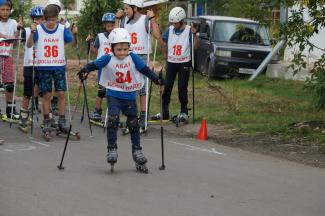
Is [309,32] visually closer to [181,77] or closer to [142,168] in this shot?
[181,77]

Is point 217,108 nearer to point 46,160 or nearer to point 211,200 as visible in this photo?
point 46,160

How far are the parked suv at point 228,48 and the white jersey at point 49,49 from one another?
9.96 m

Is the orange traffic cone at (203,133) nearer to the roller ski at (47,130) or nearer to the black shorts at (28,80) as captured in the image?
the roller ski at (47,130)

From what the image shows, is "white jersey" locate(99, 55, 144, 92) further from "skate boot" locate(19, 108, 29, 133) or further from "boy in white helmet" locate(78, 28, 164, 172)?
"skate boot" locate(19, 108, 29, 133)

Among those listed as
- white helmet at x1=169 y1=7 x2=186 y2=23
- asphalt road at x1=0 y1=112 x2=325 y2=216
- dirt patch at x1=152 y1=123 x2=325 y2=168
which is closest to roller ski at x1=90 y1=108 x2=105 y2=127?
dirt patch at x1=152 y1=123 x2=325 y2=168

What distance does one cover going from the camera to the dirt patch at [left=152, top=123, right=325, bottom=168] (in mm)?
11195

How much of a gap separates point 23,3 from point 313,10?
765 inches

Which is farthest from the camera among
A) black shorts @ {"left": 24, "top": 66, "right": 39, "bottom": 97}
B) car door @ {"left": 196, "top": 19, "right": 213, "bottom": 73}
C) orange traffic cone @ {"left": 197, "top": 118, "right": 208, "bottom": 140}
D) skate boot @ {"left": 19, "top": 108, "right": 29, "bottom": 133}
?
car door @ {"left": 196, "top": 19, "right": 213, "bottom": 73}

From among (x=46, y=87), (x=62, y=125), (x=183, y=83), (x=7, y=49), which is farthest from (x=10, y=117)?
(x=183, y=83)

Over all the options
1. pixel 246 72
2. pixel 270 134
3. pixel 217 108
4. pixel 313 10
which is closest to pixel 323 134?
pixel 270 134

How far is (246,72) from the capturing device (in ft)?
72.9

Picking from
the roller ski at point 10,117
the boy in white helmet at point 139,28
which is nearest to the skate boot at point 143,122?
the boy in white helmet at point 139,28

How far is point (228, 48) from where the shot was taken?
21.8m

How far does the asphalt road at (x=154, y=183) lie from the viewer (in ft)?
25.7
